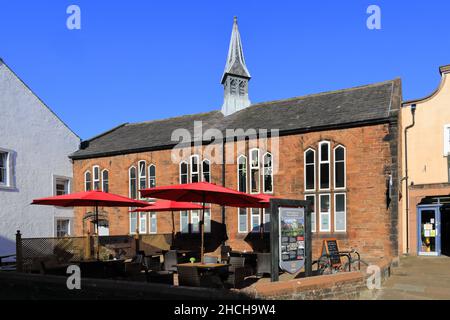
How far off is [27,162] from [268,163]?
1086cm

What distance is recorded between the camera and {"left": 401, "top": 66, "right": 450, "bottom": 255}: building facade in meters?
20.2

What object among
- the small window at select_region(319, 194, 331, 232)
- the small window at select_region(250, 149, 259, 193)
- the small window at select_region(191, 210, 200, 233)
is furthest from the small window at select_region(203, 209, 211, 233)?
the small window at select_region(319, 194, 331, 232)

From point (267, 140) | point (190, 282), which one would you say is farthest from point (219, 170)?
point (190, 282)

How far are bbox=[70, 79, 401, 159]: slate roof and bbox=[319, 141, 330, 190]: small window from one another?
0.75 metres

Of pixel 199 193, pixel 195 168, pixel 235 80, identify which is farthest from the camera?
pixel 235 80

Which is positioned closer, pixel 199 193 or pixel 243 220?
pixel 199 193

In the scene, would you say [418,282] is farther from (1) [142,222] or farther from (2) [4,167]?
(2) [4,167]

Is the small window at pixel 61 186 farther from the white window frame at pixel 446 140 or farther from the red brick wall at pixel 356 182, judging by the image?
the white window frame at pixel 446 140

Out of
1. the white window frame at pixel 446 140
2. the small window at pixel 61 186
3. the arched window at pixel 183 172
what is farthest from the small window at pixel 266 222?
A: the small window at pixel 61 186

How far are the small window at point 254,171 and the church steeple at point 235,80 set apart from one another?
518 cm

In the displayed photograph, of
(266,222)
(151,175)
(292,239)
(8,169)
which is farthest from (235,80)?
(292,239)

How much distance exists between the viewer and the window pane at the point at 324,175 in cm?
1714

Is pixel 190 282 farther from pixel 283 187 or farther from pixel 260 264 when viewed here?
pixel 283 187

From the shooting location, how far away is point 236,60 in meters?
25.5
